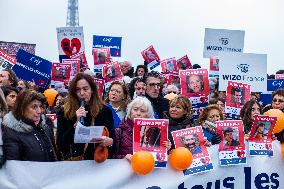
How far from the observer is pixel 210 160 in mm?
5934

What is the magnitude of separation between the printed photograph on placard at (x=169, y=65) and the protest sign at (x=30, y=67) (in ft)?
12.2

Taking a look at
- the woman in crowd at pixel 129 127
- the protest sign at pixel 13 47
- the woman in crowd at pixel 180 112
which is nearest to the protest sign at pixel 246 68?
the woman in crowd at pixel 180 112

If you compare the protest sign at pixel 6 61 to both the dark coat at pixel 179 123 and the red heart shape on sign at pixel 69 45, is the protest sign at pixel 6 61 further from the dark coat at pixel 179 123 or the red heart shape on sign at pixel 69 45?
the dark coat at pixel 179 123

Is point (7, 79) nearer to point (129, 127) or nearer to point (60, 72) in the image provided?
point (60, 72)

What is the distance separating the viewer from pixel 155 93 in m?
7.73

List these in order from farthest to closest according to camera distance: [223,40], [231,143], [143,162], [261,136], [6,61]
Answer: [223,40]
[6,61]
[261,136]
[231,143]
[143,162]

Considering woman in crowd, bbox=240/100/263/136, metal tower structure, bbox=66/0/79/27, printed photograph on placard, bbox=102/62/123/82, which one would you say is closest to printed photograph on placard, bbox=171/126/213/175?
woman in crowd, bbox=240/100/263/136

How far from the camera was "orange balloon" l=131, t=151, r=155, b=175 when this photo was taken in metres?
5.27

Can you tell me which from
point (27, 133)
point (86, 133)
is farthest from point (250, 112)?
point (27, 133)

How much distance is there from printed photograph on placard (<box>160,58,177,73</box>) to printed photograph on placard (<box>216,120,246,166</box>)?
6069 mm

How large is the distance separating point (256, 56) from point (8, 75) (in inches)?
142

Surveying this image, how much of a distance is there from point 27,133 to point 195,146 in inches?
69.4

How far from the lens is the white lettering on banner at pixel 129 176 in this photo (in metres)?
5.05

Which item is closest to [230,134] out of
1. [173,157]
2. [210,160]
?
[210,160]
